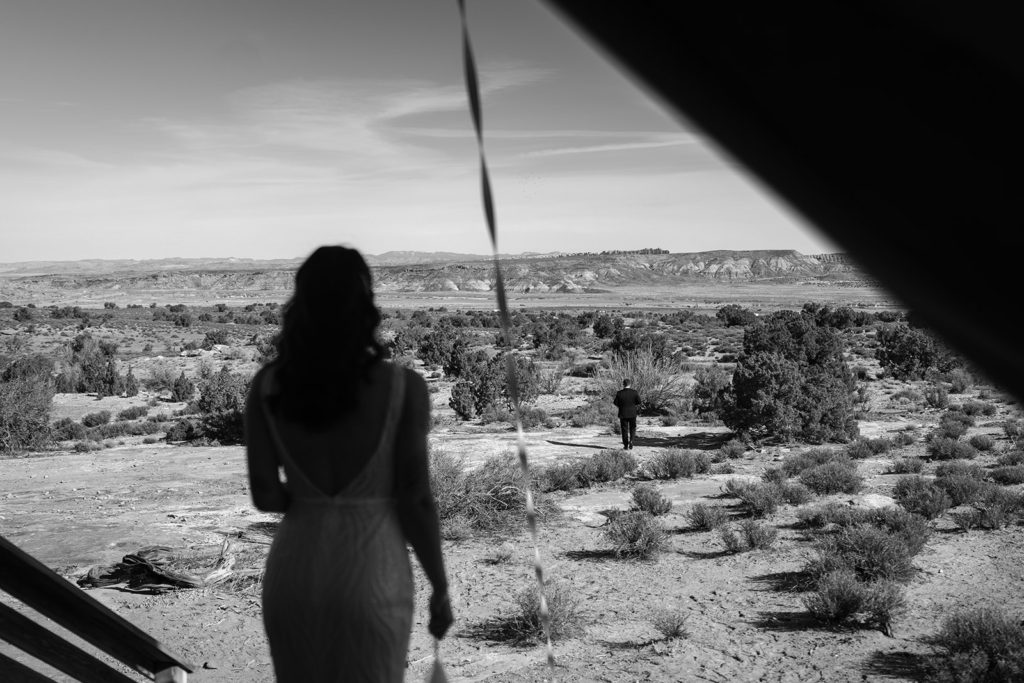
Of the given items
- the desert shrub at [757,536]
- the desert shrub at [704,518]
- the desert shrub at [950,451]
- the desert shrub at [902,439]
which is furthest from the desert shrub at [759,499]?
the desert shrub at [902,439]

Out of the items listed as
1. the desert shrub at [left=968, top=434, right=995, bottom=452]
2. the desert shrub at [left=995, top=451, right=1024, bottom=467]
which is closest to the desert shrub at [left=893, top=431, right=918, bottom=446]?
the desert shrub at [left=968, top=434, right=995, bottom=452]

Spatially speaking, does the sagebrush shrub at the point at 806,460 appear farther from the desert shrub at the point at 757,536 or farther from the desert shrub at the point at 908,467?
the desert shrub at the point at 757,536

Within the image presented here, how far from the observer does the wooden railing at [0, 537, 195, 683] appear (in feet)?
10.1

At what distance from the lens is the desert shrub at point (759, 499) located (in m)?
11.6

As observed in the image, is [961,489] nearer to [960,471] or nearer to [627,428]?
[960,471]

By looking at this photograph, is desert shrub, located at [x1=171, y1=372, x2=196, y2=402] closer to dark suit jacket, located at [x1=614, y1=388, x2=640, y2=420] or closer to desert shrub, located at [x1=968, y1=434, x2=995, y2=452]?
dark suit jacket, located at [x1=614, y1=388, x2=640, y2=420]

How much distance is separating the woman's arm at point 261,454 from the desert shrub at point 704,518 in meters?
9.74

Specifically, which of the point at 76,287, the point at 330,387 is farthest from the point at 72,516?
the point at 76,287

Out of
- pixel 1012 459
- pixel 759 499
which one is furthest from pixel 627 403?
pixel 1012 459

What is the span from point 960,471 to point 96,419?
65.8ft

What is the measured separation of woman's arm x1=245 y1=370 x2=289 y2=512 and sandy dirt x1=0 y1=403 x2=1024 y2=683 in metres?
5.10

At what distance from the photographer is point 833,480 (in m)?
12.7

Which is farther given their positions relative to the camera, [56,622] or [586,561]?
[586,561]

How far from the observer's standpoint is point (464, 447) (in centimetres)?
1659
